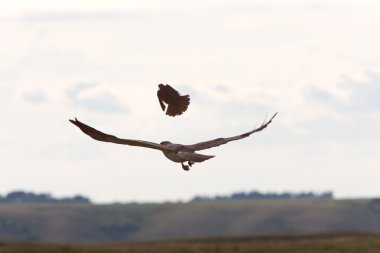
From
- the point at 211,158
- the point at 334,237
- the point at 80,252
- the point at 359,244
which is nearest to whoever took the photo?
the point at 211,158

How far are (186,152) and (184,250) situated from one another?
85215 millimetres

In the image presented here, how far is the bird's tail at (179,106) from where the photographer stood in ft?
25.0

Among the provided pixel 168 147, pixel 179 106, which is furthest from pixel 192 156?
pixel 179 106

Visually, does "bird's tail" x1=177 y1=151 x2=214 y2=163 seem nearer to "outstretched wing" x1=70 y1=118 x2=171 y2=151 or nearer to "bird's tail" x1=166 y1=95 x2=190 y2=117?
"outstretched wing" x1=70 y1=118 x2=171 y2=151

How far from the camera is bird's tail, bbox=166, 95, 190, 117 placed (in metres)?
7.62

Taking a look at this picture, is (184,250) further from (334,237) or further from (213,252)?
(334,237)

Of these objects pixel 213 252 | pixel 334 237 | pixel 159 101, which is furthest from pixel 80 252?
pixel 159 101

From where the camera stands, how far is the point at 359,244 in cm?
9456

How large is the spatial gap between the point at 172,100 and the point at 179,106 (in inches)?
3.1

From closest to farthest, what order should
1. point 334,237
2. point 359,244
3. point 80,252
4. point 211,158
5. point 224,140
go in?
point 211,158
point 224,140
point 80,252
point 359,244
point 334,237

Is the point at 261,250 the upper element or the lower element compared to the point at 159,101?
upper

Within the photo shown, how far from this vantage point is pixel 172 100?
773cm

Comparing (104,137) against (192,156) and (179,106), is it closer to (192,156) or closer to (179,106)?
(192,156)

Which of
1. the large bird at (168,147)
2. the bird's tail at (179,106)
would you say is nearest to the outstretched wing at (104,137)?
the large bird at (168,147)
